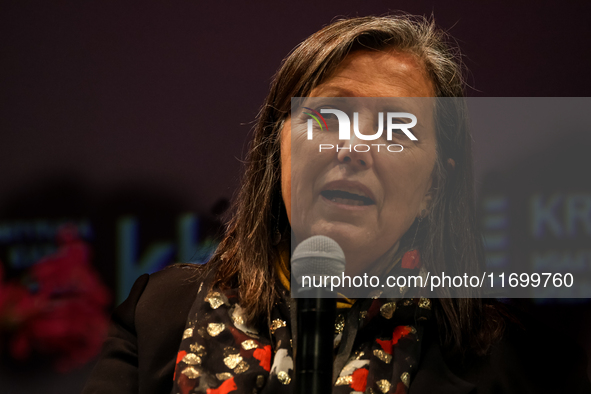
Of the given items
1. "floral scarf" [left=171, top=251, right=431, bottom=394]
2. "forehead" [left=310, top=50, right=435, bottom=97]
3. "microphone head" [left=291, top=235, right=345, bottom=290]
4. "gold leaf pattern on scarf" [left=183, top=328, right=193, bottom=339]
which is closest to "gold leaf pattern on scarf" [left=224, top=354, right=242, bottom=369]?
"floral scarf" [left=171, top=251, right=431, bottom=394]

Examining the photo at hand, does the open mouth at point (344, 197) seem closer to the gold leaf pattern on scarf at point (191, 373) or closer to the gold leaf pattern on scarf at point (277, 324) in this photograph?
the gold leaf pattern on scarf at point (277, 324)

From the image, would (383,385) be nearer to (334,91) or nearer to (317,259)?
(317,259)

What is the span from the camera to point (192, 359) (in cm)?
119

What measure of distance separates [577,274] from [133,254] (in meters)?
1.31

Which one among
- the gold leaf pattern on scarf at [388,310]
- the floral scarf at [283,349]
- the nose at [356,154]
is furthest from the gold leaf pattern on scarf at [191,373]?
the nose at [356,154]

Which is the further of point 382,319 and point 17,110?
point 17,110

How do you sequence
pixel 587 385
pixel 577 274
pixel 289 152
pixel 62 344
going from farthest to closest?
1. pixel 62 344
2. pixel 577 274
3. pixel 289 152
4. pixel 587 385

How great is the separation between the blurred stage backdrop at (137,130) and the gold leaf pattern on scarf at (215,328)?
45 centimetres

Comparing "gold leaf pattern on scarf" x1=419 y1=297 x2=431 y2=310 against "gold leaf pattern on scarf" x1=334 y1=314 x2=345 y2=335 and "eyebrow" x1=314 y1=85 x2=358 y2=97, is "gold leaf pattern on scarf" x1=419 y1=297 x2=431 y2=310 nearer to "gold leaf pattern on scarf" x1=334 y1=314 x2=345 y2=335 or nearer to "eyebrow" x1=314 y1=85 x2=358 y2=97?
"gold leaf pattern on scarf" x1=334 y1=314 x2=345 y2=335

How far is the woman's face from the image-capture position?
1.13 meters

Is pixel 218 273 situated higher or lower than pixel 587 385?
higher

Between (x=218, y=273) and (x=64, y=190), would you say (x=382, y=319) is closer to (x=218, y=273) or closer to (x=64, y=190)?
(x=218, y=273)

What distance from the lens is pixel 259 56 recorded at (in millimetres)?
1748

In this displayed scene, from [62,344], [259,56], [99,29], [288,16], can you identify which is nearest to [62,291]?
[62,344]
